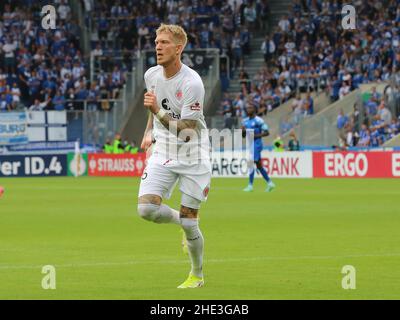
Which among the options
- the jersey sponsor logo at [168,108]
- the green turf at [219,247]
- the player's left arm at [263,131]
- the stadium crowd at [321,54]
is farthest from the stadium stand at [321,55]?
the jersey sponsor logo at [168,108]

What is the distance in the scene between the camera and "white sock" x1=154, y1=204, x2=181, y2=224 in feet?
37.9

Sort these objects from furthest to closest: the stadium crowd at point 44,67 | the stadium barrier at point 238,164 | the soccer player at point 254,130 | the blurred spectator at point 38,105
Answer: the stadium crowd at point 44,67, the blurred spectator at point 38,105, the stadium barrier at point 238,164, the soccer player at point 254,130

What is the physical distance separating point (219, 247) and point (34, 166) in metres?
A: 31.0

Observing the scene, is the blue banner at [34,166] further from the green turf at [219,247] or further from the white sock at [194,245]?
the white sock at [194,245]

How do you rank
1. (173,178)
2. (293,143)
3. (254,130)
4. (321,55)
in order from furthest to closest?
1. (321,55)
2. (293,143)
3. (254,130)
4. (173,178)

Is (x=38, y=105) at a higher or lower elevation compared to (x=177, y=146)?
lower

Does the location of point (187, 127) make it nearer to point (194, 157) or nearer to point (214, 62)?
point (194, 157)

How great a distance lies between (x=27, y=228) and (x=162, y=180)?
8533 mm

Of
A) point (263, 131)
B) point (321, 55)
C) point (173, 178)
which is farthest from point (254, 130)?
point (173, 178)

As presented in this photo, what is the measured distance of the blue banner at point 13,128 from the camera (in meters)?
46.2

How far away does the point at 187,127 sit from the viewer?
11391mm

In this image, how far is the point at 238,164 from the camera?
4200cm

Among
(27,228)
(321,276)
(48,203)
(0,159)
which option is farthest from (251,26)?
(321,276)

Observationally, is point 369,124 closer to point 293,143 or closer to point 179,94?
point 293,143
